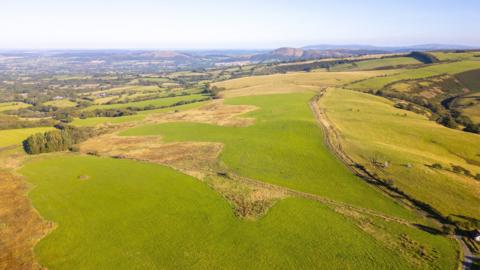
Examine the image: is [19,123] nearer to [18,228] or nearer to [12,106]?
[12,106]

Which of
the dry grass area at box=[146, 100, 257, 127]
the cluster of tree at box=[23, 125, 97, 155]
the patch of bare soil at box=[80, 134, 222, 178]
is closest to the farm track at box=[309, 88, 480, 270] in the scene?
the dry grass area at box=[146, 100, 257, 127]

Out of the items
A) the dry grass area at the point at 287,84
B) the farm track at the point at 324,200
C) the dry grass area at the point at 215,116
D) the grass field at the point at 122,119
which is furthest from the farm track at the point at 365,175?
the grass field at the point at 122,119

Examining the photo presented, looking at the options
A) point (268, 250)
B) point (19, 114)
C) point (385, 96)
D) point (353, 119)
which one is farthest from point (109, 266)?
point (19, 114)

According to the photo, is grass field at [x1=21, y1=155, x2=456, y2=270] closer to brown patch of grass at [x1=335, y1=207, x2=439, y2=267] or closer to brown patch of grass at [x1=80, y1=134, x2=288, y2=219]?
brown patch of grass at [x1=335, y1=207, x2=439, y2=267]

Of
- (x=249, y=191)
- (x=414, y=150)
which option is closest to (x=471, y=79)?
(x=414, y=150)

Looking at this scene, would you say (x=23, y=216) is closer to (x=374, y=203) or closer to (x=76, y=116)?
(x=374, y=203)

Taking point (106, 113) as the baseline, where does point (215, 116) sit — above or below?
above
